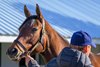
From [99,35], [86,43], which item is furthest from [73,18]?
[86,43]

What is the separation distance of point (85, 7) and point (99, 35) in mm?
3756

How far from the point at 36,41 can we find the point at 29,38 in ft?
0.38

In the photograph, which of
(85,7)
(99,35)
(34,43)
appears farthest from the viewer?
(85,7)

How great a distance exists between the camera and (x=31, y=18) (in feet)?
18.4

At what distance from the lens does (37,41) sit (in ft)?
18.2

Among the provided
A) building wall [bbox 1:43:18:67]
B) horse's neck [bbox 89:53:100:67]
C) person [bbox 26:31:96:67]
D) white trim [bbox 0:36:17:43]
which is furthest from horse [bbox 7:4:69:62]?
building wall [bbox 1:43:18:67]

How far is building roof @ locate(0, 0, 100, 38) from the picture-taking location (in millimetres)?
11852

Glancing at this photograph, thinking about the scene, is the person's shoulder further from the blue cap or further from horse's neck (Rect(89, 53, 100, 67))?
horse's neck (Rect(89, 53, 100, 67))

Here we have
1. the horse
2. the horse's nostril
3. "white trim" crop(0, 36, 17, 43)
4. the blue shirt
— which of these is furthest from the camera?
"white trim" crop(0, 36, 17, 43)

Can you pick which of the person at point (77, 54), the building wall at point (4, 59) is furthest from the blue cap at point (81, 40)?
the building wall at point (4, 59)

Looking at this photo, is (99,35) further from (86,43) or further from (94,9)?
(86,43)

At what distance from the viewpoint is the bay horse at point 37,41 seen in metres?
5.40

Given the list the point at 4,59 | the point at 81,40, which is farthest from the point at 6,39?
the point at 81,40

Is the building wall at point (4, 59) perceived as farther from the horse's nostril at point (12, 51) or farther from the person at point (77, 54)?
the person at point (77, 54)
